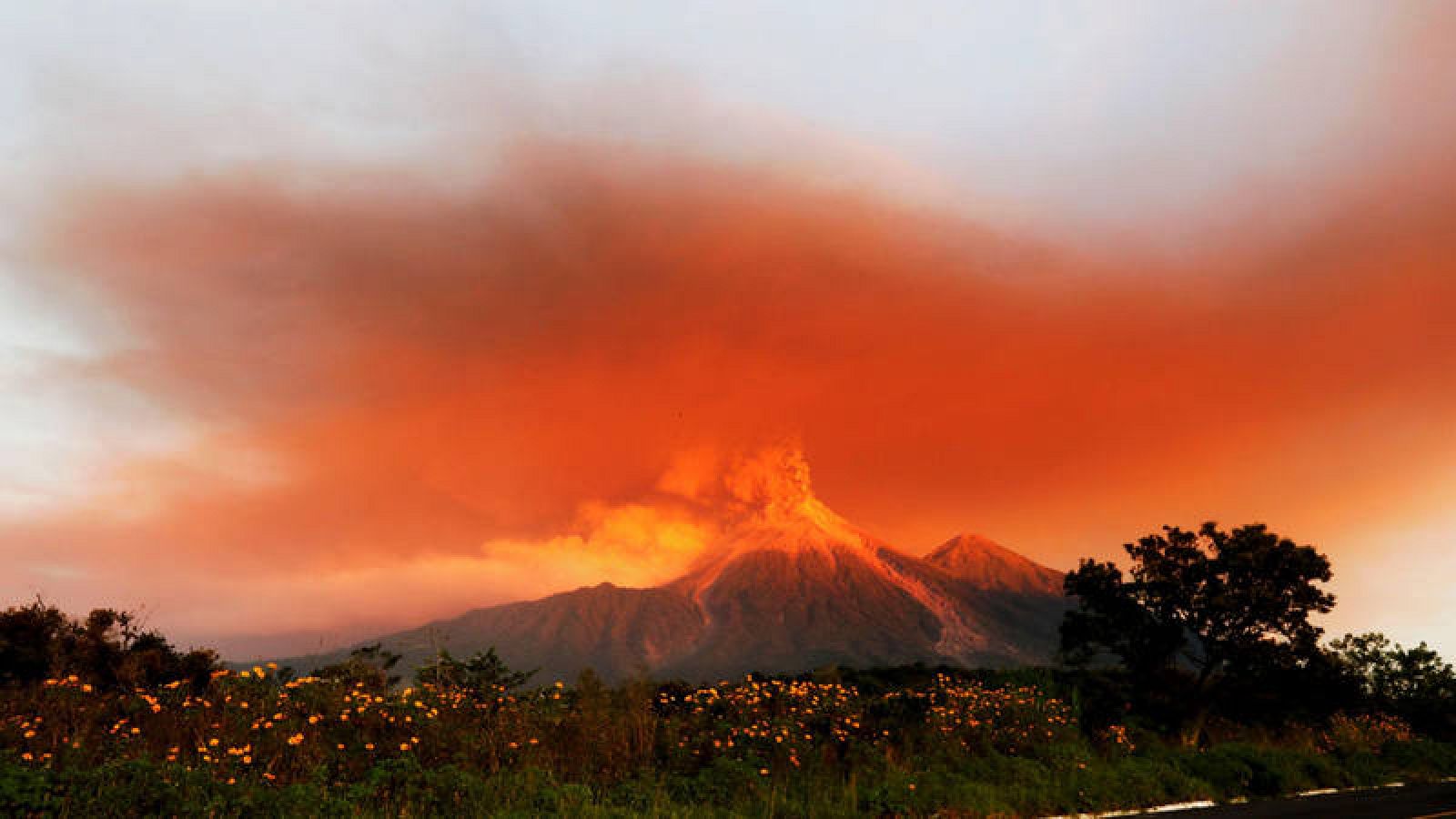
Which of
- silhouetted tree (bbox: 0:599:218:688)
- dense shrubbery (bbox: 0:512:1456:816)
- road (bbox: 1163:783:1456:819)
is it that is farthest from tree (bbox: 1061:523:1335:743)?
silhouetted tree (bbox: 0:599:218:688)

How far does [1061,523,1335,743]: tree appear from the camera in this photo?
93.5ft

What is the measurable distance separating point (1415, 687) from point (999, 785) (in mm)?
37720

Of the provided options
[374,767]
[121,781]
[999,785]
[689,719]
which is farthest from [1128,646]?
[121,781]

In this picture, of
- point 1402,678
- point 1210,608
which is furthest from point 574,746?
point 1402,678

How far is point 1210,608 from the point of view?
29.1 metres

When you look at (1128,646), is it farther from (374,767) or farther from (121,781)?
(121,781)

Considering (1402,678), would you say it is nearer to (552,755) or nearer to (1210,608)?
(1210,608)

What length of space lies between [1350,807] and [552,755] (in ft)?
45.8

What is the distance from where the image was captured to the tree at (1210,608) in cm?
2848

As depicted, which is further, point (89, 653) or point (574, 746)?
point (89, 653)

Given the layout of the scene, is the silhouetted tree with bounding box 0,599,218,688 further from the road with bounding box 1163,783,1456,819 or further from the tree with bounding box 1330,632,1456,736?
the tree with bounding box 1330,632,1456,736

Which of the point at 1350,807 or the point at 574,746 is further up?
the point at 574,746

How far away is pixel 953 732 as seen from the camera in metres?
16.5

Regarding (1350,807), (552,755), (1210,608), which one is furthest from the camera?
(1210,608)
